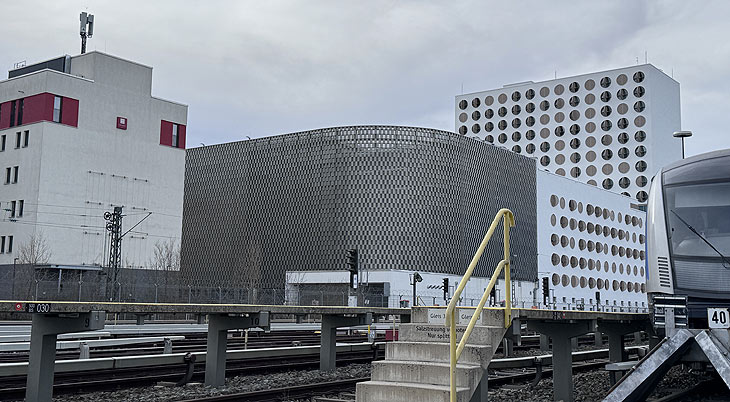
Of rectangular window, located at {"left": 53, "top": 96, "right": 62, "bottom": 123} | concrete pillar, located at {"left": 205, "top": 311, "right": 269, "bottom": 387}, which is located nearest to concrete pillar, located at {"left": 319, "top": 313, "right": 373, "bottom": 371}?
concrete pillar, located at {"left": 205, "top": 311, "right": 269, "bottom": 387}

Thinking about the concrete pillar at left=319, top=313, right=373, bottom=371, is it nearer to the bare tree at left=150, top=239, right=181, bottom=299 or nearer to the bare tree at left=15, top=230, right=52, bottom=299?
the bare tree at left=15, top=230, right=52, bottom=299

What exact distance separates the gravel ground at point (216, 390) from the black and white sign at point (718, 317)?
8029 millimetres

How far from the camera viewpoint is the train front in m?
11.0

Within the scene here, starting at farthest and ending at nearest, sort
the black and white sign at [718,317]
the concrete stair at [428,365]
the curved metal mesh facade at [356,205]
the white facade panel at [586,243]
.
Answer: the white facade panel at [586,243]
the curved metal mesh facade at [356,205]
the black and white sign at [718,317]
the concrete stair at [428,365]

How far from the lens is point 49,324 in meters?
11.8

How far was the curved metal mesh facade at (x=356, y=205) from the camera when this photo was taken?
76.6 meters

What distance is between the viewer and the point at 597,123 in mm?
105375

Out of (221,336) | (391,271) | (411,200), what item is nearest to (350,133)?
(411,200)

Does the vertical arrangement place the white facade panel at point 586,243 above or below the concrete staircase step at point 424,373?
above

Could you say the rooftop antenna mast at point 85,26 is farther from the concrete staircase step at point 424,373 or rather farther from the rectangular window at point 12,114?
the concrete staircase step at point 424,373

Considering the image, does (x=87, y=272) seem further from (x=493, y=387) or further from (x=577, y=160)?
(x=577, y=160)

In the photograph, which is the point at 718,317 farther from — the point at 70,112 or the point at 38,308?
the point at 70,112

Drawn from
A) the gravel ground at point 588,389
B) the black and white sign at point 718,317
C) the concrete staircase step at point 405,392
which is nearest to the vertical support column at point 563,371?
the gravel ground at point 588,389

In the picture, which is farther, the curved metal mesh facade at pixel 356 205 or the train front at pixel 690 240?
the curved metal mesh facade at pixel 356 205
